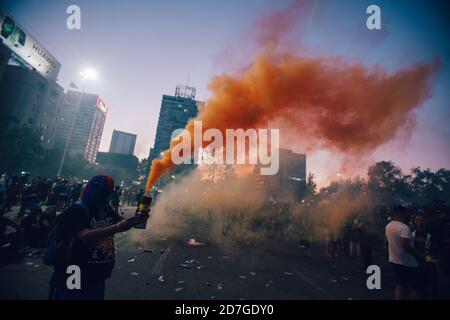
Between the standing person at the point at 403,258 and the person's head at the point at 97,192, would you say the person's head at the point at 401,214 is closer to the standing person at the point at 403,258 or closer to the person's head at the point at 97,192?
the standing person at the point at 403,258

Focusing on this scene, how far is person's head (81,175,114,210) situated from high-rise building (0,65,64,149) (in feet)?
182

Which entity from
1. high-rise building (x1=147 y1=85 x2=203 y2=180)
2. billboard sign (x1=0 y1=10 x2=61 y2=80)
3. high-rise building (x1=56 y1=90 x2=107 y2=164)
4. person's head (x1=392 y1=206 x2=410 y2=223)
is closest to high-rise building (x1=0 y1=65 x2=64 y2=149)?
billboard sign (x1=0 y1=10 x2=61 y2=80)

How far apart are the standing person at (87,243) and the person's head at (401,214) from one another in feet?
16.9

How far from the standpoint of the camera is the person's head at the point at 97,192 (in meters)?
2.79

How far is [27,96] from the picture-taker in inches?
2004

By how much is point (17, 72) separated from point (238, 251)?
65.1 m

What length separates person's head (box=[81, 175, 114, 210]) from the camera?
2787 mm

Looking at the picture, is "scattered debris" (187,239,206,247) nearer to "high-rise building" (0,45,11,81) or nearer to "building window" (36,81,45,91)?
"high-rise building" (0,45,11,81)

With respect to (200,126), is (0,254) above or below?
below

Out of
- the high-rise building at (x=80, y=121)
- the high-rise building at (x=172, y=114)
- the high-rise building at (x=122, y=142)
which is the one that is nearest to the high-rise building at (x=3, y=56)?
the high-rise building at (x=172, y=114)

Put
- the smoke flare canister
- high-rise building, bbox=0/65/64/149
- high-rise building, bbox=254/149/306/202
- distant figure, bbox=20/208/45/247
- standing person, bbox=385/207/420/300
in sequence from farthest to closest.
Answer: high-rise building, bbox=254/149/306/202 < high-rise building, bbox=0/65/64/149 < distant figure, bbox=20/208/45/247 < standing person, bbox=385/207/420/300 < the smoke flare canister
